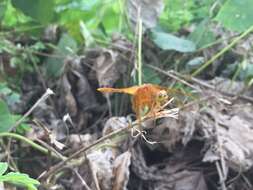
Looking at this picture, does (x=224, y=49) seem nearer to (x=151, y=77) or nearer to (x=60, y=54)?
(x=151, y=77)

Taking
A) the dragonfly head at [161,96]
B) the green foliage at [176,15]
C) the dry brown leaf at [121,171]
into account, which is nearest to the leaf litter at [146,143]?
the dry brown leaf at [121,171]

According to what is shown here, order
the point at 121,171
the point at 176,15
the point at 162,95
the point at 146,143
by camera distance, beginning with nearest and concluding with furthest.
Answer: the point at 162,95, the point at 121,171, the point at 146,143, the point at 176,15

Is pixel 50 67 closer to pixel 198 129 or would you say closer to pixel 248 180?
pixel 198 129

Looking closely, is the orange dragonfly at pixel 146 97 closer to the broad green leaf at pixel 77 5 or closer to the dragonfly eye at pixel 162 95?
the dragonfly eye at pixel 162 95

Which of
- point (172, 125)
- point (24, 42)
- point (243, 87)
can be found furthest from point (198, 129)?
point (24, 42)

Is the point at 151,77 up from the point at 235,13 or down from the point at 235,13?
down

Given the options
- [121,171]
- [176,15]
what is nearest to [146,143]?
[121,171]

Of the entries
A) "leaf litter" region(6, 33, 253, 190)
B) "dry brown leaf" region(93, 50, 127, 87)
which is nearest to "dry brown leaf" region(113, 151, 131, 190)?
"leaf litter" region(6, 33, 253, 190)
